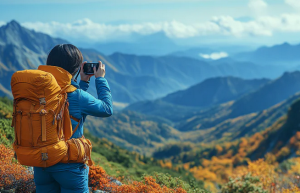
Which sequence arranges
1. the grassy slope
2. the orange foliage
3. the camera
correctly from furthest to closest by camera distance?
the grassy slope, the orange foliage, the camera

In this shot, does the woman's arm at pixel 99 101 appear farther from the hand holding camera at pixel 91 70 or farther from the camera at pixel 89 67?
the camera at pixel 89 67

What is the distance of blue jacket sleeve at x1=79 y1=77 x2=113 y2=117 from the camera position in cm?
591

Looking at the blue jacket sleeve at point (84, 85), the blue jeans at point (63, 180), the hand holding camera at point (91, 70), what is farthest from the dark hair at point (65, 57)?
the blue jeans at point (63, 180)

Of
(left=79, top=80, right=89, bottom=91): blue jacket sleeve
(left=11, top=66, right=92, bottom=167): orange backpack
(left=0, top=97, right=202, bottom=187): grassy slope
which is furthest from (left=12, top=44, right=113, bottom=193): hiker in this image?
(left=0, top=97, right=202, bottom=187): grassy slope

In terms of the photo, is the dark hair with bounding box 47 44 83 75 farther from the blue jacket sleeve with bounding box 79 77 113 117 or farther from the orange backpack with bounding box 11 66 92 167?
the blue jacket sleeve with bounding box 79 77 113 117

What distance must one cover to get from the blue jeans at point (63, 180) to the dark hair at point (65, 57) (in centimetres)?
227

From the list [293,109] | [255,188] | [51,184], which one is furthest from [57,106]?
[293,109]

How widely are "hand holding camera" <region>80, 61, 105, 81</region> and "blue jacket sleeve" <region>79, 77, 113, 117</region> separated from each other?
216 millimetres

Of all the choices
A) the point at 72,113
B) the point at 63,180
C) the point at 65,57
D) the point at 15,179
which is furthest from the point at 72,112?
the point at 15,179

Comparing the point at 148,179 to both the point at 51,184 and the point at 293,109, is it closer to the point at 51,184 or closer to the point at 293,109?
the point at 51,184

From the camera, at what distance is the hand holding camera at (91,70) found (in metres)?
6.56

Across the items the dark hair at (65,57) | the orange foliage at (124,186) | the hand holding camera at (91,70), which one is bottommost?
the orange foliage at (124,186)

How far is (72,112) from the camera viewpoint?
19.4ft

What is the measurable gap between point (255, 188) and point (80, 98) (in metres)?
12.9
